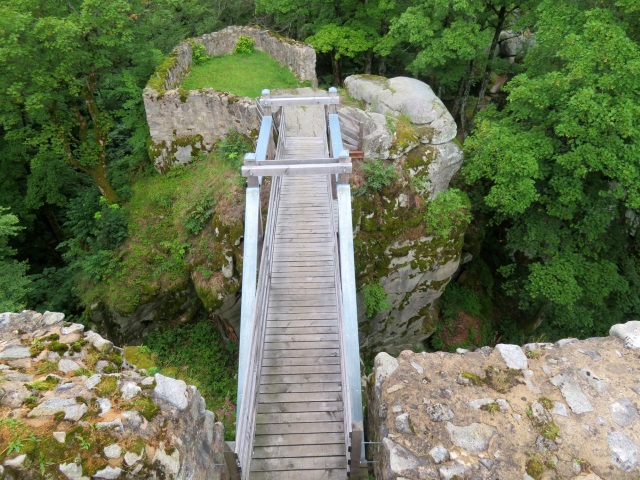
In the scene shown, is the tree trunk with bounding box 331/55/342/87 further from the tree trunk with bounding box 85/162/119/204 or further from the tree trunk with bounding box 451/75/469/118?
the tree trunk with bounding box 85/162/119/204

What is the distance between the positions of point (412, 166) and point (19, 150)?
41.4 ft

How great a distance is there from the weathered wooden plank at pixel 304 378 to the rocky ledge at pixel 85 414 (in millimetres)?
1966

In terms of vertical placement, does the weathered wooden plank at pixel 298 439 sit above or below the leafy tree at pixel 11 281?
below

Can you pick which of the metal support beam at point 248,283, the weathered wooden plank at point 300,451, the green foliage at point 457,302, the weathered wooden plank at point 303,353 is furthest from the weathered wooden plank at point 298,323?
the green foliage at point 457,302

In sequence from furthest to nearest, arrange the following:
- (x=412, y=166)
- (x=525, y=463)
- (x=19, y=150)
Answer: (x=19, y=150), (x=412, y=166), (x=525, y=463)

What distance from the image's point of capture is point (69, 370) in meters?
4.02

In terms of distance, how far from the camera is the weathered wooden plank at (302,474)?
561 cm

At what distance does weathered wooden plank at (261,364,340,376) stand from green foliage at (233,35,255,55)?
13.3 m

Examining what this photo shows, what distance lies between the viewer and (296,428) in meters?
6.10

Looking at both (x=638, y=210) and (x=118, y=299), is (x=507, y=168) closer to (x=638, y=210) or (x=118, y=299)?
(x=638, y=210)

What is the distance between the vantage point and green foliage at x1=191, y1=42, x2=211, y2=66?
1428cm

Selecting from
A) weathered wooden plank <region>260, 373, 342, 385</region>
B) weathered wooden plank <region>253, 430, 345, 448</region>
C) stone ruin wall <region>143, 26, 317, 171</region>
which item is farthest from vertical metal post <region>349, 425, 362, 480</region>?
stone ruin wall <region>143, 26, 317, 171</region>

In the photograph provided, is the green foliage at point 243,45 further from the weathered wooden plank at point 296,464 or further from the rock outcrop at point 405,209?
the weathered wooden plank at point 296,464

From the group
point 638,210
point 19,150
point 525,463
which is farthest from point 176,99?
point 638,210
